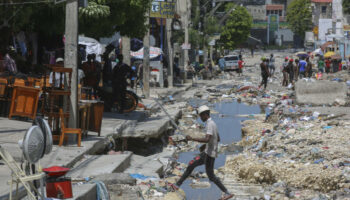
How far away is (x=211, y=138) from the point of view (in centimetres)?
922

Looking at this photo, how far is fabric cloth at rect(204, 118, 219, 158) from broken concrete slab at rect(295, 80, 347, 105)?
13733 mm

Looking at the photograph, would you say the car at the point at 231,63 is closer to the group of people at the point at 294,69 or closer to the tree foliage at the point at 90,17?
the group of people at the point at 294,69

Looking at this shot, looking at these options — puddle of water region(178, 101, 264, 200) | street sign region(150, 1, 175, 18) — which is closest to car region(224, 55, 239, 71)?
street sign region(150, 1, 175, 18)

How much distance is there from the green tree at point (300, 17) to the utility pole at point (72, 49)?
11034 cm

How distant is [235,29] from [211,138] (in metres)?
82.8

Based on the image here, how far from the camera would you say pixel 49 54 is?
21688 mm

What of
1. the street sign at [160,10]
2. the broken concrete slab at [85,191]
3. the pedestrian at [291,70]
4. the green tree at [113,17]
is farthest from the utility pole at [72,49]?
the pedestrian at [291,70]

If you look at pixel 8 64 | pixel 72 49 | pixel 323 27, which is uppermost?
pixel 323 27

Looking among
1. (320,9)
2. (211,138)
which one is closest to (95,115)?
(211,138)

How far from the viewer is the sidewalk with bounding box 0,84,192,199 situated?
982 cm

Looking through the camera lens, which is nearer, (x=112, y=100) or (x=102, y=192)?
(x=102, y=192)

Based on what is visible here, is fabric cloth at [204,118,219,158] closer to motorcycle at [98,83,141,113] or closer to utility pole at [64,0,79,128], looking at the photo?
utility pole at [64,0,79,128]

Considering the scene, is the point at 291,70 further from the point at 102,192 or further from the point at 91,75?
the point at 102,192

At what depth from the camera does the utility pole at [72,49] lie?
11891 millimetres
